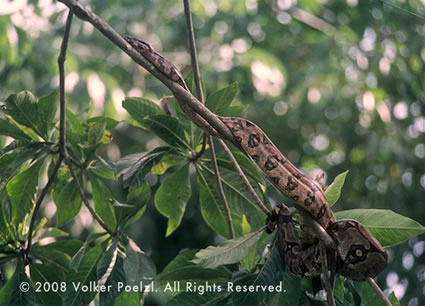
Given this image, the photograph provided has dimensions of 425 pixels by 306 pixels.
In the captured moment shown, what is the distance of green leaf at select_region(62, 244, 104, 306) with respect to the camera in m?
3.31

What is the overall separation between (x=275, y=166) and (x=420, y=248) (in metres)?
4.83

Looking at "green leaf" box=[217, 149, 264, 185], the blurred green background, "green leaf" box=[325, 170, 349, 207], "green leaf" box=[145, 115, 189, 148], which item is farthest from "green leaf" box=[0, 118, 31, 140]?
the blurred green background

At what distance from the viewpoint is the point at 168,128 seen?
3.58 m

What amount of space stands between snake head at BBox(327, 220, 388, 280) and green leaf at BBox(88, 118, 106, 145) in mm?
1342

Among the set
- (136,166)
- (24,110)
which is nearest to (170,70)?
(136,166)

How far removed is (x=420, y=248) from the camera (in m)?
7.75

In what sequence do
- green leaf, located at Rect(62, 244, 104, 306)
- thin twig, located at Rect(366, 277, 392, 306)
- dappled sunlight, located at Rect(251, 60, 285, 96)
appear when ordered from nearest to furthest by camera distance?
thin twig, located at Rect(366, 277, 392, 306) < green leaf, located at Rect(62, 244, 104, 306) < dappled sunlight, located at Rect(251, 60, 285, 96)

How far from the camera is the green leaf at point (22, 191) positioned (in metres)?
3.65

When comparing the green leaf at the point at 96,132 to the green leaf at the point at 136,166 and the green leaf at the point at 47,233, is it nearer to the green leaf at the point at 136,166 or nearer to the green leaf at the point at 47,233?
the green leaf at the point at 136,166

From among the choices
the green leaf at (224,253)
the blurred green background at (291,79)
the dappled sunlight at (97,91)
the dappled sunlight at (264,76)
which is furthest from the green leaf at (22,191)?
the dappled sunlight at (264,76)

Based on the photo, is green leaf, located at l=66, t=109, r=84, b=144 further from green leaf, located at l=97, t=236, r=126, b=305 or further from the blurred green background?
the blurred green background

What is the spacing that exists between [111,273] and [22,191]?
726 millimetres

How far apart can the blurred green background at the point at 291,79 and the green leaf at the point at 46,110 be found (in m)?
3.25

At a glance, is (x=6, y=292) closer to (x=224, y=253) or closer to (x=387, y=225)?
(x=224, y=253)
